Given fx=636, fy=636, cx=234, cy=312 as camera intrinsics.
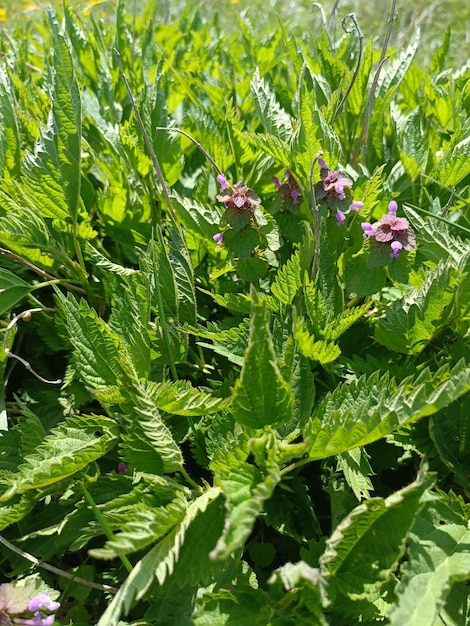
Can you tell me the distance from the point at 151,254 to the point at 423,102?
1.14 metres

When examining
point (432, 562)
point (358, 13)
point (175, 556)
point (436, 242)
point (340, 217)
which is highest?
point (358, 13)

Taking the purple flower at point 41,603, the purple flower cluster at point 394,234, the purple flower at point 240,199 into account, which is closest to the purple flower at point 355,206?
the purple flower cluster at point 394,234

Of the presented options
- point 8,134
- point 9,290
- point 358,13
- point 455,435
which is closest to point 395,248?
point 455,435

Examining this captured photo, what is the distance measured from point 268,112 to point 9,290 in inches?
30.0

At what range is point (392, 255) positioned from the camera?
132 centimetres

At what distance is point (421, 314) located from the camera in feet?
4.21

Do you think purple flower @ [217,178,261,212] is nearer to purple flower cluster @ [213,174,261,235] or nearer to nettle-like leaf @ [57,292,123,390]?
purple flower cluster @ [213,174,261,235]

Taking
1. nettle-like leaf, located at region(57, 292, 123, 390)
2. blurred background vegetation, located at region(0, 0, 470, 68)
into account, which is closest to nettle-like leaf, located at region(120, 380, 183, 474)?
nettle-like leaf, located at region(57, 292, 123, 390)

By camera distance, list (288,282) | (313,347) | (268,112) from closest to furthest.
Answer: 1. (313,347)
2. (288,282)
3. (268,112)

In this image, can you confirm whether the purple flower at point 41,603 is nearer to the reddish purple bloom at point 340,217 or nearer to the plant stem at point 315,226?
the plant stem at point 315,226

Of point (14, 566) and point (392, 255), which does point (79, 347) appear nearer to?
point (14, 566)

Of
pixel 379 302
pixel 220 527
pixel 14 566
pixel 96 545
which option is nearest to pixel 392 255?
pixel 379 302

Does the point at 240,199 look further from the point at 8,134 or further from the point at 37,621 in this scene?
the point at 37,621

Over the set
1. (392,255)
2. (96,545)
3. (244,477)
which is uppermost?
(392,255)
